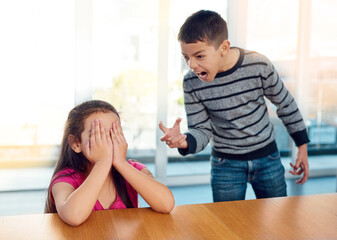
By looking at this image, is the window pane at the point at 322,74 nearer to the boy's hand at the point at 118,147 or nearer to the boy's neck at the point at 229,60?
the boy's neck at the point at 229,60

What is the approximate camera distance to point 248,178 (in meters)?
1.55

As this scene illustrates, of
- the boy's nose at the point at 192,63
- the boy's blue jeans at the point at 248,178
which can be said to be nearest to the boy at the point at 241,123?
the boy's blue jeans at the point at 248,178

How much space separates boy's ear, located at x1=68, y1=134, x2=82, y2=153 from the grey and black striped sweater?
458mm

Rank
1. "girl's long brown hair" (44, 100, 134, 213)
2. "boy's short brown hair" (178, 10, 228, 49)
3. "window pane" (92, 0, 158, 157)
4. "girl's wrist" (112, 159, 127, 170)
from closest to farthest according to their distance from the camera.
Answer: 1. "girl's wrist" (112, 159, 127, 170)
2. "girl's long brown hair" (44, 100, 134, 213)
3. "boy's short brown hair" (178, 10, 228, 49)
4. "window pane" (92, 0, 158, 157)

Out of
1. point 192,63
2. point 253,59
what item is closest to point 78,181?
point 192,63

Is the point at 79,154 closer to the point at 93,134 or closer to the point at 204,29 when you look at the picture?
the point at 93,134

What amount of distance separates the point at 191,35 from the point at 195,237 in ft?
2.61

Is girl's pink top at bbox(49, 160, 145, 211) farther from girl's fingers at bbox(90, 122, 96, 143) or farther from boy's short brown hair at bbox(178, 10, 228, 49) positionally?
boy's short brown hair at bbox(178, 10, 228, 49)

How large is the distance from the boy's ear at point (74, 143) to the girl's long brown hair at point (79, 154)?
1 cm

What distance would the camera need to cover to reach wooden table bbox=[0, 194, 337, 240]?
2.78 ft

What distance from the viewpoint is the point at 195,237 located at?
33.0 inches

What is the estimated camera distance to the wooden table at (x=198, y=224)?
0.85m

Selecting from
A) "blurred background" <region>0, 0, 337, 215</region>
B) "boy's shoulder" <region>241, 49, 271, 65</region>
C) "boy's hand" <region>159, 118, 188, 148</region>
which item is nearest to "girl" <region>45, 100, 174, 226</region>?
"boy's hand" <region>159, 118, 188, 148</region>

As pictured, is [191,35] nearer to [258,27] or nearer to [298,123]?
[298,123]
